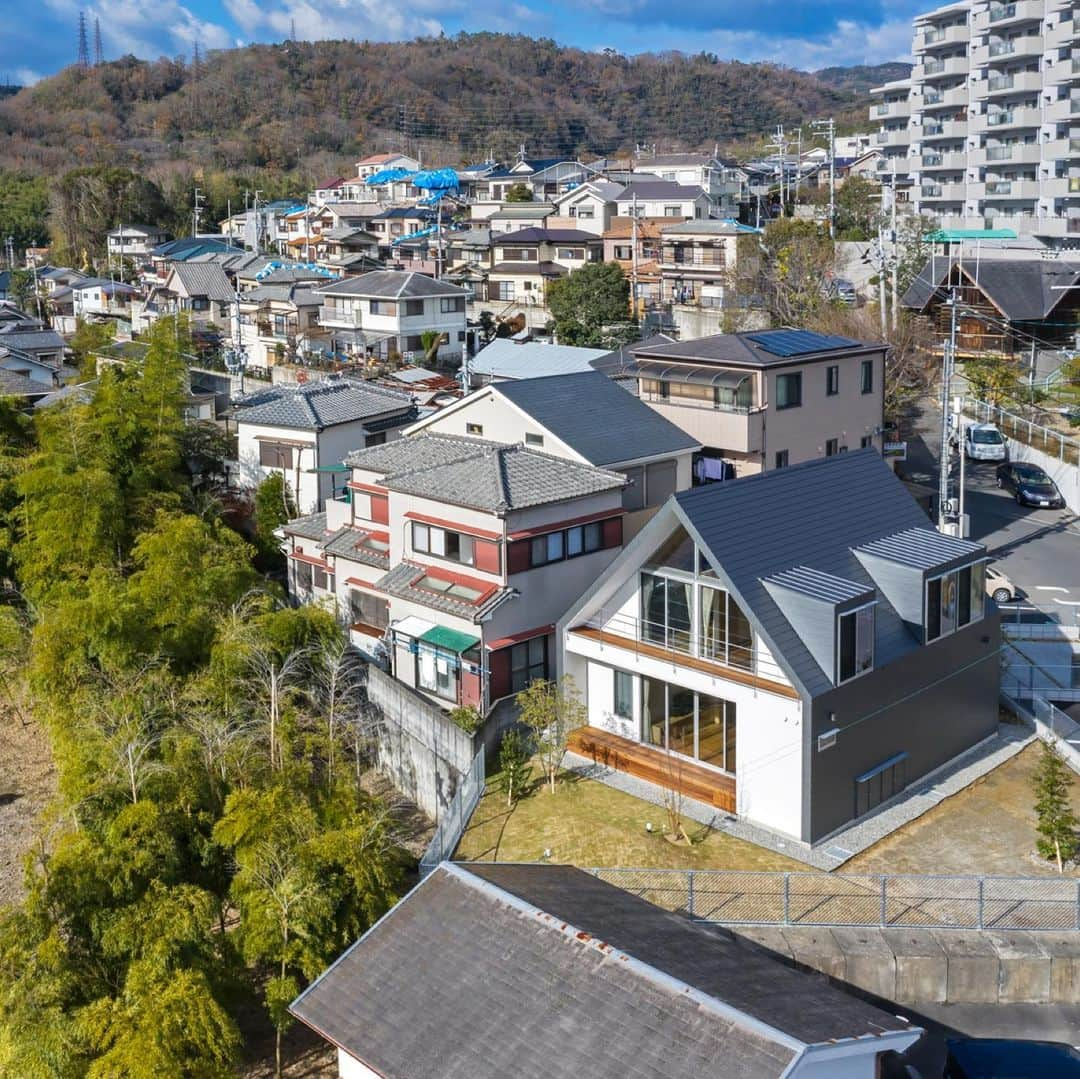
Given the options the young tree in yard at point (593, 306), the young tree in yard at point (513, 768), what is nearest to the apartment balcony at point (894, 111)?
the young tree in yard at point (593, 306)

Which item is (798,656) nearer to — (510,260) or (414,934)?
(414,934)

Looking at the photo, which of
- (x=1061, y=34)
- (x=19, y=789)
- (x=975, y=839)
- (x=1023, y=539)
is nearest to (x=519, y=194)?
(x=1061, y=34)

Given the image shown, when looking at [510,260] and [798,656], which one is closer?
[798,656]

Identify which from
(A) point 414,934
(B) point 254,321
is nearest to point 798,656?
(A) point 414,934

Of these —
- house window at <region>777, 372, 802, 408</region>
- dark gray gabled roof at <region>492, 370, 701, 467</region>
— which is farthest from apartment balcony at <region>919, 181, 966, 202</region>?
dark gray gabled roof at <region>492, 370, 701, 467</region>

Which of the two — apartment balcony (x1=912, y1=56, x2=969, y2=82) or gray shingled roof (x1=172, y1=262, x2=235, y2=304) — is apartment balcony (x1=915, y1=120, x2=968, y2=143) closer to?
apartment balcony (x1=912, y1=56, x2=969, y2=82)

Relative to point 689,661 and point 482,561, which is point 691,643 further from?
point 482,561

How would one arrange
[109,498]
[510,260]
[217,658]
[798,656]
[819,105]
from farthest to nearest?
1. [819,105]
2. [510,260]
3. [109,498]
4. [217,658]
5. [798,656]

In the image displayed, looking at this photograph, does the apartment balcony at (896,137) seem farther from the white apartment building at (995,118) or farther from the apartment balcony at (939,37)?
the apartment balcony at (939,37)
